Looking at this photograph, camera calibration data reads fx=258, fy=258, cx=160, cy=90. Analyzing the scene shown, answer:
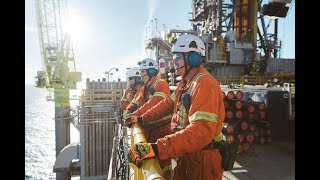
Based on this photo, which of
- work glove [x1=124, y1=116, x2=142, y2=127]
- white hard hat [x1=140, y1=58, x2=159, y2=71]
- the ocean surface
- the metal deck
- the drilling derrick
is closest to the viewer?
work glove [x1=124, y1=116, x2=142, y2=127]

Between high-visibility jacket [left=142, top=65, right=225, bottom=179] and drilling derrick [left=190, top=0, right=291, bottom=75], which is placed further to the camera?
drilling derrick [left=190, top=0, right=291, bottom=75]

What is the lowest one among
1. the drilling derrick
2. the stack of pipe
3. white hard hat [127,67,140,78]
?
the stack of pipe

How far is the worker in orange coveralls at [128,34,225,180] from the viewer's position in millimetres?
2803

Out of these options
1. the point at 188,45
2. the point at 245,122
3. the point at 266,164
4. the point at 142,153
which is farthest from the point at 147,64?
the point at 142,153

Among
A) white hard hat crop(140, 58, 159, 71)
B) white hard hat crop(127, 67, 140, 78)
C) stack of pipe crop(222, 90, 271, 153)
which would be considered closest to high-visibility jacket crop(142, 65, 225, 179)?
white hard hat crop(140, 58, 159, 71)

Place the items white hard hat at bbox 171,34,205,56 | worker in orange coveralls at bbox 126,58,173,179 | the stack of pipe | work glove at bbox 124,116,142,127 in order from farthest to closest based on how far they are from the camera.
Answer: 1. the stack of pipe
2. worker in orange coveralls at bbox 126,58,173,179
3. work glove at bbox 124,116,142,127
4. white hard hat at bbox 171,34,205,56

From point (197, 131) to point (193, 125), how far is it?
0.27 ft

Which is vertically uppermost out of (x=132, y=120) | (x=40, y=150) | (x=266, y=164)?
(x=132, y=120)

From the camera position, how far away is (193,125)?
2881mm

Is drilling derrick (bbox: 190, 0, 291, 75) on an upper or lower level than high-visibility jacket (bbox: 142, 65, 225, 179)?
upper

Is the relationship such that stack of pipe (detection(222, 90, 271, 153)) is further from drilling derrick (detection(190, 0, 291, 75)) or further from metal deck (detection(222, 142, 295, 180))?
drilling derrick (detection(190, 0, 291, 75))

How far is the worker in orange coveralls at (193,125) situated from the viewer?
2.80m

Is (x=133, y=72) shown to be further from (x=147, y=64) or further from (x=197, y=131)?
(x=197, y=131)
